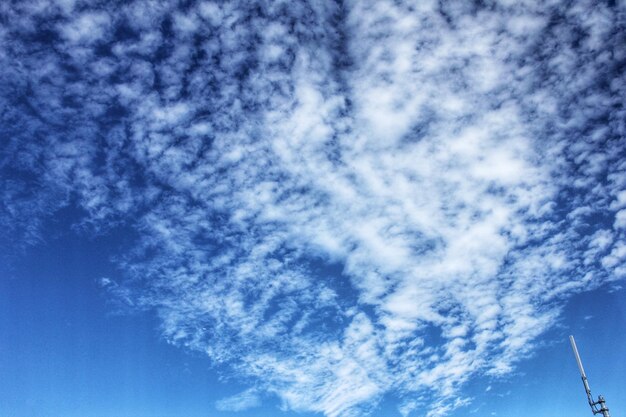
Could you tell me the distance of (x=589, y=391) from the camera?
2253cm

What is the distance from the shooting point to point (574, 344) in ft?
77.3

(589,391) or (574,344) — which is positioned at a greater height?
(574,344)

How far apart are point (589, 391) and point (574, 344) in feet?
8.56
